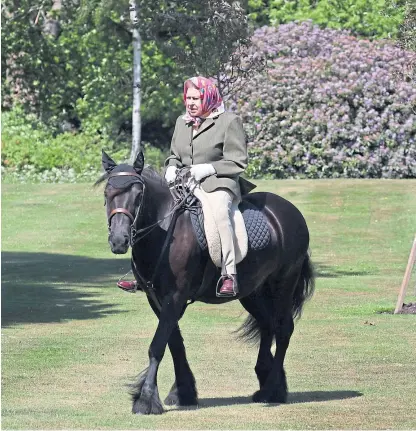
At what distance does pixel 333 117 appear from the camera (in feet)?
110

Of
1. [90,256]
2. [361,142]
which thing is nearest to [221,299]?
[90,256]

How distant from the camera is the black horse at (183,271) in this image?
9445 mm

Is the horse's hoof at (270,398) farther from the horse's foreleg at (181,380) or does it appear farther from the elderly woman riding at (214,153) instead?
the elderly woman riding at (214,153)

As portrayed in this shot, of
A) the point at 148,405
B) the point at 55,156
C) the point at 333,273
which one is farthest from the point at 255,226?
the point at 55,156

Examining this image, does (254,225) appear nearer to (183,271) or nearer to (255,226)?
(255,226)

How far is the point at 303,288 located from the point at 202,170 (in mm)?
1880

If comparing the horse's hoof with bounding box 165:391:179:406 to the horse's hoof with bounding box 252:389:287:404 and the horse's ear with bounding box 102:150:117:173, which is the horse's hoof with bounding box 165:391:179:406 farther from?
the horse's ear with bounding box 102:150:117:173

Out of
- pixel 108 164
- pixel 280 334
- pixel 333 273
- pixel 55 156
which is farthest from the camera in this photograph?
pixel 55 156

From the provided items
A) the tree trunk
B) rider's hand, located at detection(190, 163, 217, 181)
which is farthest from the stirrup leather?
the tree trunk

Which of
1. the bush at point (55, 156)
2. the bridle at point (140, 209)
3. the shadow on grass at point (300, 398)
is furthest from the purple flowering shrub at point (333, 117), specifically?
the bridle at point (140, 209)

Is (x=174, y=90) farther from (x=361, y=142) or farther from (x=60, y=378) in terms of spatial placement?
(x=60, y=378)

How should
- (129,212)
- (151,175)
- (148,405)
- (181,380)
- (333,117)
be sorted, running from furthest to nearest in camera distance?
1. (333,117)
2. (181,380)
3. (151,175)
4. (148,405)
5. (129,212)

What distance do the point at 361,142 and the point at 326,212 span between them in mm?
4148

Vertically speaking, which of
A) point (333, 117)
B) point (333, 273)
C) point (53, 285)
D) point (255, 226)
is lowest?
point (333, 273)
